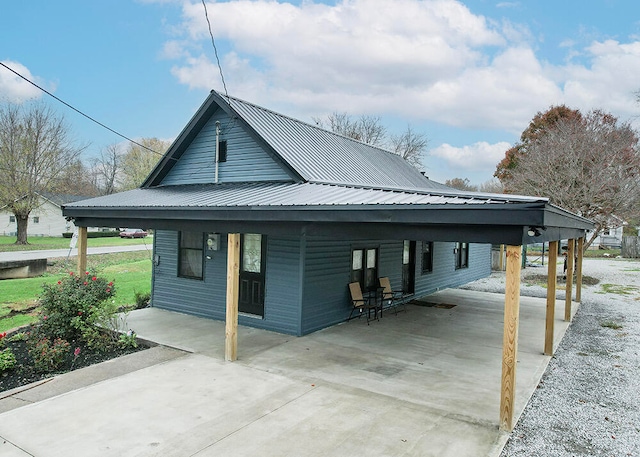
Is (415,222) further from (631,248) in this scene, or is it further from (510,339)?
(631,248)

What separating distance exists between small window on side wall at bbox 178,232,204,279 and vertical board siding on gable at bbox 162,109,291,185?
1499 mm

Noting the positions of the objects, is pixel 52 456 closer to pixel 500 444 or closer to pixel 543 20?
pixel 500 444

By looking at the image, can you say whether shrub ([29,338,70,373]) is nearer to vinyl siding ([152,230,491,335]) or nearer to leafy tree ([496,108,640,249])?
vinyl siding ([152,230,491,335])

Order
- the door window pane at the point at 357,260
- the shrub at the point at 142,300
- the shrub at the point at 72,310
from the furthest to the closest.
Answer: the shrub at the point at 142,300
the door window pane at the point at 357,260
the shrub at the point at 72,310

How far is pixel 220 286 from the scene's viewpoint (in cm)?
986

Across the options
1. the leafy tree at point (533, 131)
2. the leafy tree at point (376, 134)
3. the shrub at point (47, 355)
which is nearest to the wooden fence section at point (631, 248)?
the leafy tree at point (533, 131)

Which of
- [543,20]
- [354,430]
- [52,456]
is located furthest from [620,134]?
[52,456]

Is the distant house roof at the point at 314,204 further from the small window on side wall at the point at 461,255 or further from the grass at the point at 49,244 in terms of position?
the grass at the point at 49,244

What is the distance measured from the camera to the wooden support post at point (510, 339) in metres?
4.74

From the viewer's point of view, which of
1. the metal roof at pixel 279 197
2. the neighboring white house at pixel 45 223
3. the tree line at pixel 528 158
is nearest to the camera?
the metal roof at pixel 279 197

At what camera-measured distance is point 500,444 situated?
4426 millimetres

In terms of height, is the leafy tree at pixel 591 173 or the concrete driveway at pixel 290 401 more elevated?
the leafy tree at pixel 591 173

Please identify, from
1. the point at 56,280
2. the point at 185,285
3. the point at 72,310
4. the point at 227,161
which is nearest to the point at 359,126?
the point at 56,280

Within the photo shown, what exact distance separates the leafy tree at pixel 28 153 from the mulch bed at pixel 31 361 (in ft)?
85.2
